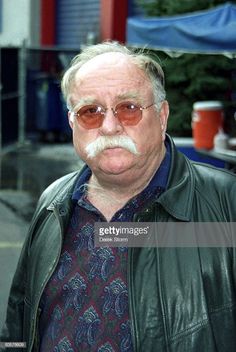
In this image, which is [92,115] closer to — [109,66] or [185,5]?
[109,66]

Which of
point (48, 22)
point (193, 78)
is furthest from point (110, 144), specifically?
point (48, 22)

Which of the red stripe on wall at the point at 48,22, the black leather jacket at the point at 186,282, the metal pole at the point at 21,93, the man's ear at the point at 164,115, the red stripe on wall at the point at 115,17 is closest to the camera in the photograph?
the black leather jacket at the point at 186,282

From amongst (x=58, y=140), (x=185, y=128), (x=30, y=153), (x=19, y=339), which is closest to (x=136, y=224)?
(x=19, y=339)

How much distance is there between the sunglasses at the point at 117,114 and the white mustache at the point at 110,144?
0.04m

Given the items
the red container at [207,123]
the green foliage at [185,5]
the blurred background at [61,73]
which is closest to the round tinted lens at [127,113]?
the blurred background at [61,73]

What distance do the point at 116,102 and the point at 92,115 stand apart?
0.08 m

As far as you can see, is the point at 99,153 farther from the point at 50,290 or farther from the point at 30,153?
the point at 30,153

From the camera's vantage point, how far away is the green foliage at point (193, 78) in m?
9.98

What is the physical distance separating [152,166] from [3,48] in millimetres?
10356

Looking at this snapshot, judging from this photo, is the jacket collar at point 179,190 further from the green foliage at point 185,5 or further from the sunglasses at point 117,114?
the green foliage at point 185,5

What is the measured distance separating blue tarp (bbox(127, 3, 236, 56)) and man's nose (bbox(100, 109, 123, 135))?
13.6 feet

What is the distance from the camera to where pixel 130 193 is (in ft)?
6.20

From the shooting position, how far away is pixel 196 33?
20.4 ft

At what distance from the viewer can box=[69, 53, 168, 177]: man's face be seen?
1.76 metres
